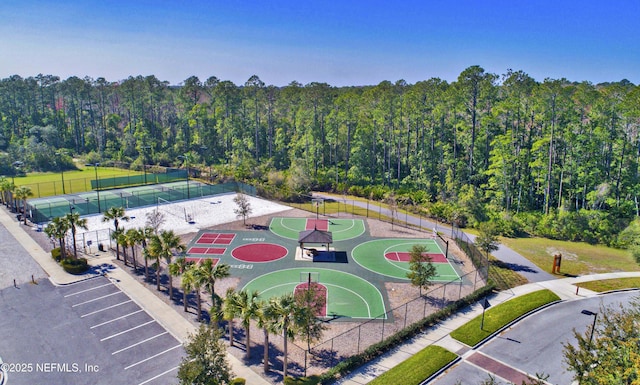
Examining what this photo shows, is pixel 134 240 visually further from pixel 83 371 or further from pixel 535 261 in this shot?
pixel 535 261

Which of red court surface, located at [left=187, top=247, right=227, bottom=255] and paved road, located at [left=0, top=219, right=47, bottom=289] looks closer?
paved road, located at [left=0, top=219, right=47, bottom=289]

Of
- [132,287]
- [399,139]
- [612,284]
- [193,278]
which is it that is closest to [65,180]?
[132,287]

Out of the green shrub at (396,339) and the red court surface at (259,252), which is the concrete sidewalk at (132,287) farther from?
the red court surface at (259,252)

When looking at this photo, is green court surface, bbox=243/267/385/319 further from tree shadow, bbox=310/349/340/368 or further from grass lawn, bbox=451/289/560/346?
grass lawn, bbox=451/289/560/346

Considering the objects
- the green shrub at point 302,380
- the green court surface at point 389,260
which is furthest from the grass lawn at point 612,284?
the green shrub at point 302,380

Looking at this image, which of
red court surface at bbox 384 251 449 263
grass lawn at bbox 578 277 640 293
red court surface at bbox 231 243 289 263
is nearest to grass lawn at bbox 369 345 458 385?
red court surface at bbox 384 251 449 263

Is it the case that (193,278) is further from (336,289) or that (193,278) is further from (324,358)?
(336,289)
